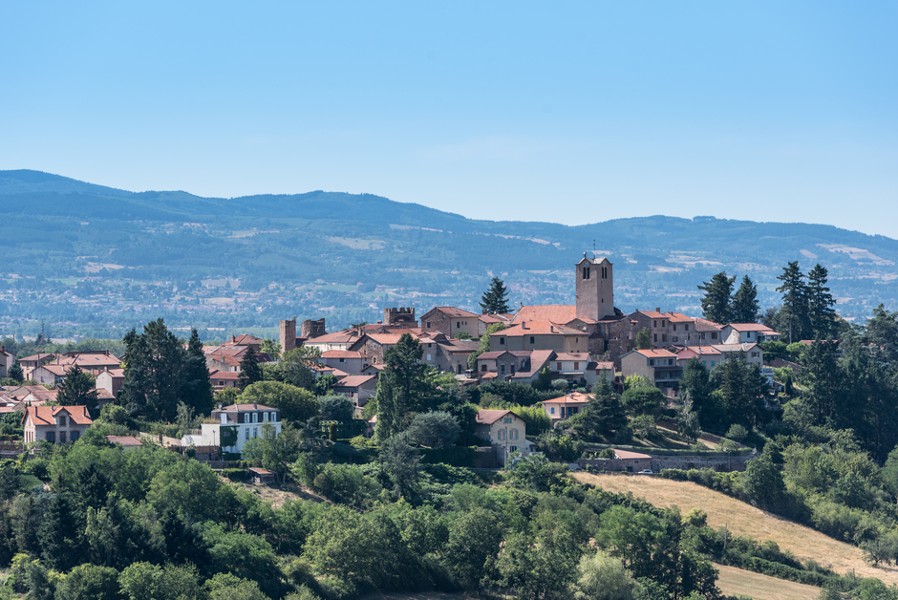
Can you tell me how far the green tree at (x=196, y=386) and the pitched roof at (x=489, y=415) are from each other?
15.7 m

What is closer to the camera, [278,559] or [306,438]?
[278,559]

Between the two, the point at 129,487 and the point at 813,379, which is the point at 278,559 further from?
the point at 813,379

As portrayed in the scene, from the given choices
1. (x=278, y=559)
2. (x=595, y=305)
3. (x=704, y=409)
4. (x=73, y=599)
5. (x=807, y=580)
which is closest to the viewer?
(x=73, y=599)

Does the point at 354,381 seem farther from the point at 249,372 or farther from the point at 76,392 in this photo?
the point at 76,392

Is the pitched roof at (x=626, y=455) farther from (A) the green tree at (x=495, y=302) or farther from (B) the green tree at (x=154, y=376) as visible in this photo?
(A) the green tree at (x=495, y=302)

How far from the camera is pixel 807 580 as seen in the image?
272 feet

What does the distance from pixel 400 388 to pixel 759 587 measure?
79.9 feet

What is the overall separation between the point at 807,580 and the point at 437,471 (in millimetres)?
20558

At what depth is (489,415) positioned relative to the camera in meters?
95.6

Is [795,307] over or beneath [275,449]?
over

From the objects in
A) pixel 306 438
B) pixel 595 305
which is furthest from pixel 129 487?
pixel 595 305

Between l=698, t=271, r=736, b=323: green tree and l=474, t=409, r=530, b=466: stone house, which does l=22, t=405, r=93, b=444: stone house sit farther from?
l=698, t=271, r=736, b=323: green tree

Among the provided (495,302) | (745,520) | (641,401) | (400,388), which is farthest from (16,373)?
(745,520)

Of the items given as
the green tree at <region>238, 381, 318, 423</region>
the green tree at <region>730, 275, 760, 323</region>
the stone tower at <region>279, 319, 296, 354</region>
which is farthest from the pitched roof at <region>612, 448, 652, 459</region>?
the green tree at <region>730, 275, 760, 323</region>
